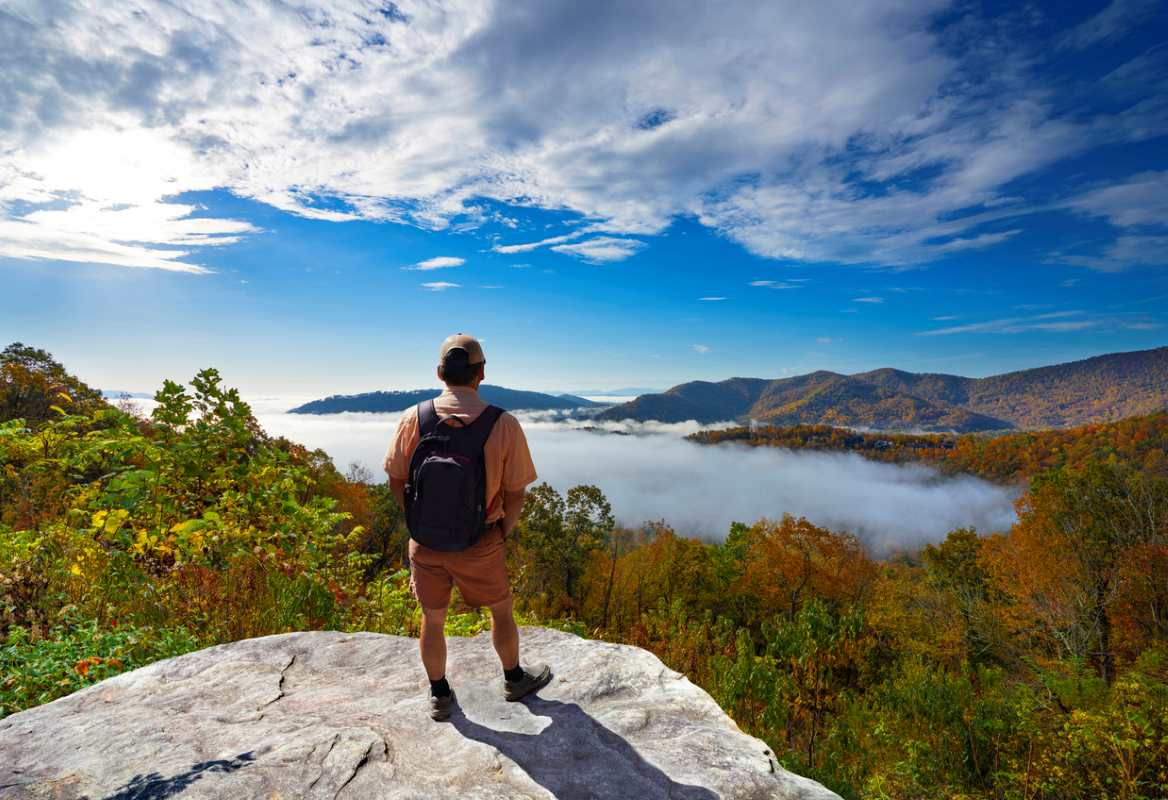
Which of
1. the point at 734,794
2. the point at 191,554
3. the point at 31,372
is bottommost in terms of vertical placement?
the point at 734,794

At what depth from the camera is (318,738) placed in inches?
114

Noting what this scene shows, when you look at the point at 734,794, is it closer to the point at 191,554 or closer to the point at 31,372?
the point at 191,554

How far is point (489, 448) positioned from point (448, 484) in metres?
0.32

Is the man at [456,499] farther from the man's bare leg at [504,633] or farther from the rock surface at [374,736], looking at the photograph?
the rock surface at [374,736]

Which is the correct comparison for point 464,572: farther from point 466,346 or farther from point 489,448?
point 466,346

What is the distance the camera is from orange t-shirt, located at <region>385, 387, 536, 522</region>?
314cm

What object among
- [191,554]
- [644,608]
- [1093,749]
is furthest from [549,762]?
[644,608]

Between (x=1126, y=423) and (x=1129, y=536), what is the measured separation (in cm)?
9757

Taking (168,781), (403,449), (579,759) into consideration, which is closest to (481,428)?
(403,449)

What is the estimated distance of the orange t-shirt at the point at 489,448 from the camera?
314 cm

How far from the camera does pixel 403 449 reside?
3260 millimetres

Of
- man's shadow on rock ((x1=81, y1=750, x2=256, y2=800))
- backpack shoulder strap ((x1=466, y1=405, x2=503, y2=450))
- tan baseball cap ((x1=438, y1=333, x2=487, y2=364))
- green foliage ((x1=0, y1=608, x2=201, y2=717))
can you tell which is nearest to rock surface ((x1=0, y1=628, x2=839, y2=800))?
man's shadow on rock ((x1=81, y1=750, x2=256, y2=800))

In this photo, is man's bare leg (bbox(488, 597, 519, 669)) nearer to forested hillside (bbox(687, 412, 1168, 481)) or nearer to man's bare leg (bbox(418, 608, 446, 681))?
man's bare leg (bbox(418, 608, 446, 681))

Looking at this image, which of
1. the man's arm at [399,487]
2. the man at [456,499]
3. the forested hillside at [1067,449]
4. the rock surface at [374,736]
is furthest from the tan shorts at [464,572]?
the forested hillside at [1067,449]
